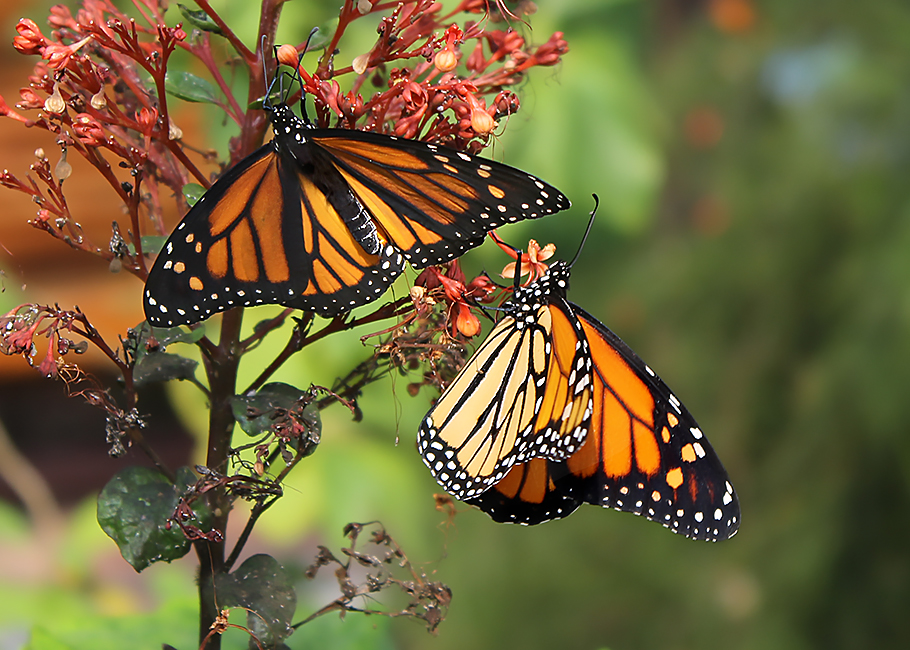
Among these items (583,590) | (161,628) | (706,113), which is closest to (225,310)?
(161,628)

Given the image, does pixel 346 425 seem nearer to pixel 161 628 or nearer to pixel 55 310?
pixel 161 628

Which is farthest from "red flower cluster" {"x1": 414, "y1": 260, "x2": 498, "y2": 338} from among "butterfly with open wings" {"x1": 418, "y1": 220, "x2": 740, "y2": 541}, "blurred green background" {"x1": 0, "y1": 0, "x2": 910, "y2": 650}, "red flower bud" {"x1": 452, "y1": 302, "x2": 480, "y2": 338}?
"blurred green background" {"x1": 0, "y1": 0, "x2": 910, "y2": 650}

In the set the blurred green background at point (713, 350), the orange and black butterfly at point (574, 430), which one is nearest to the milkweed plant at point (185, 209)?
the orange and black butterfly at point (574, 430)

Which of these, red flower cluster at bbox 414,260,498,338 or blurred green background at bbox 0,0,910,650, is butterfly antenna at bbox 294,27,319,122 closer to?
red flower cluster at bbox 414,260,498,338

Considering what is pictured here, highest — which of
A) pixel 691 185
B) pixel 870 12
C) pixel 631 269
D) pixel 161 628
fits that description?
pixel 691 185

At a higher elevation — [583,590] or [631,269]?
[631,269]

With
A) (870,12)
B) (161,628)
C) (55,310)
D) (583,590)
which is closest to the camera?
(55,310)

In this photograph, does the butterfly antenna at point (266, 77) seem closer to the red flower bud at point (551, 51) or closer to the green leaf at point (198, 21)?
the green leaf at point (198, 21)
